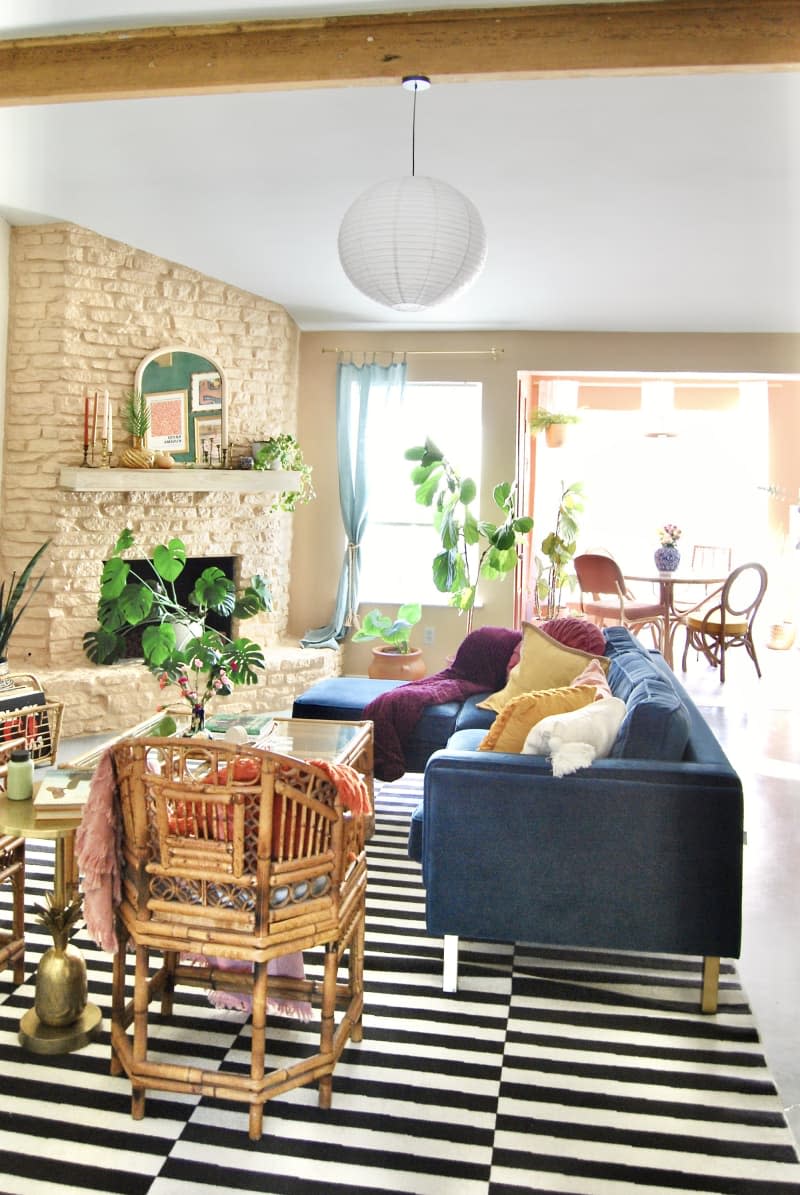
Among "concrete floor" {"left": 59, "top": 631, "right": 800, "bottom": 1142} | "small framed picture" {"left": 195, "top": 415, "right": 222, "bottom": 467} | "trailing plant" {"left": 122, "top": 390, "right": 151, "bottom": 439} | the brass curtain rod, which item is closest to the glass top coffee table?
"concrete floor" {"left": 59, "top": 631, "right": 800, "bottom": 1142}

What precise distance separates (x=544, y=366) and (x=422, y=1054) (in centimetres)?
567

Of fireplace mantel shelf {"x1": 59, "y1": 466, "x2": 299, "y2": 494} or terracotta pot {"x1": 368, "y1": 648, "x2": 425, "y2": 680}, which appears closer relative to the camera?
fireplace mantel shelf {"x1": 59, "y1": 466, "x2": 299, "y2": 494}

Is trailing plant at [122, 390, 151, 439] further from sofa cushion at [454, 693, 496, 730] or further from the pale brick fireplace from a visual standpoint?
sofa cushion at [454, 693, 496, 730]

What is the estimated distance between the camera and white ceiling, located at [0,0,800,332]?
161 inches

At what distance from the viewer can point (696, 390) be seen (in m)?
10.5

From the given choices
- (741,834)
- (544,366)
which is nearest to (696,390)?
(544,366)

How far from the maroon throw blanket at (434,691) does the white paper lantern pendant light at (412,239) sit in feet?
6.30

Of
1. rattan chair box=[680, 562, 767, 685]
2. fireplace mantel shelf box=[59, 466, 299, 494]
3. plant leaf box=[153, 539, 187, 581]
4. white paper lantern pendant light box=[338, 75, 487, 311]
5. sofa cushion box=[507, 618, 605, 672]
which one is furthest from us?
rattan chair box=[680, 562, 767, 685]

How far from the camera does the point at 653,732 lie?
10.6 ft

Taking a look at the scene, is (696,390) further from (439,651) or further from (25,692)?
(25,692)

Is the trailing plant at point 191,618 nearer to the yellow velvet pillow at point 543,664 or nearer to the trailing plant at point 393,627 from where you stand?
the yellow velvet pillow at point 543,664

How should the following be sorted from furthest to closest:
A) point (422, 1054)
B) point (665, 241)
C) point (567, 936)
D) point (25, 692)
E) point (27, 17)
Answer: point (665, 241)
point (25, 692)
point (27, 17)
point (567, 936)
point (422, 1054)

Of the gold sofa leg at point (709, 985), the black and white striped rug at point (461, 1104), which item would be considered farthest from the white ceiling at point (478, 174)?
the black and white striped rug at point (461, 1104)

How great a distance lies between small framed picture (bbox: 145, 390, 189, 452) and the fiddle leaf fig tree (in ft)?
4.55
